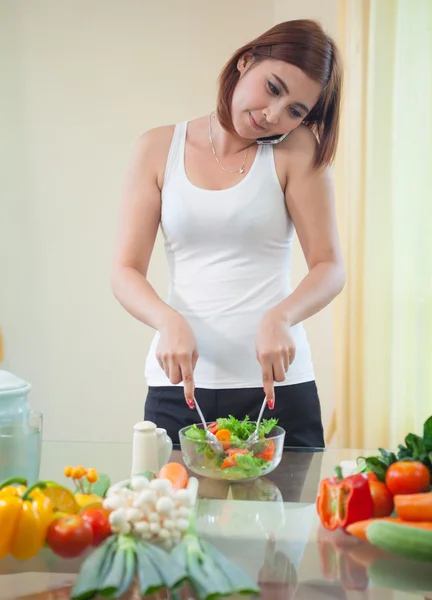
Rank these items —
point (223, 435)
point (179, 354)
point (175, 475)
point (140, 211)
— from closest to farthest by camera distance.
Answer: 1. point (175, 475)
2. point (223, 435)
3. point (179, 354)
4. point (140, 211)

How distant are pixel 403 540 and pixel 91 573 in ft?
1.08

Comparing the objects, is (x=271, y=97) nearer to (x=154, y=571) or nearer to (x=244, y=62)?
(x=244, y=62)

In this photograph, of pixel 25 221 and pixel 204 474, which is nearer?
pixel 204 474

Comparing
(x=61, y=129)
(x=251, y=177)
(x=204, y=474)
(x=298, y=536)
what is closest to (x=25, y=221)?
(x=61, y=129)

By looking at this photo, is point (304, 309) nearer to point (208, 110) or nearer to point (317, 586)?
point (317, 586)

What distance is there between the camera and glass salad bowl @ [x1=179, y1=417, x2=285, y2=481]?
1119 millimetres

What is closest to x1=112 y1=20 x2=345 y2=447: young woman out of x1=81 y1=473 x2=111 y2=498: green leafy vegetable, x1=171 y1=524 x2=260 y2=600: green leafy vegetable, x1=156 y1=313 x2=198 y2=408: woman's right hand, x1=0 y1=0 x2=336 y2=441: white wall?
x1=156 y1=313 x2=198 y2=408: woman's right hand

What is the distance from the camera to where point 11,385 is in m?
1.08

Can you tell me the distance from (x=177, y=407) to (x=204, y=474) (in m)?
0.46

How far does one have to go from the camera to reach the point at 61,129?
130 inches

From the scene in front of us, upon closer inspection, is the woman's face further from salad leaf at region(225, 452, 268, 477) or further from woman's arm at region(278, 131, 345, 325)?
salad leaf at region(225, 452, 268, 477)

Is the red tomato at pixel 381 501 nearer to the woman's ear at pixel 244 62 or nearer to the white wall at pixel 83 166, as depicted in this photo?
the woman's ear at pixel 244 62

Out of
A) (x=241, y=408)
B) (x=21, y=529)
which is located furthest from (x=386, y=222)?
(x=21, y=529)

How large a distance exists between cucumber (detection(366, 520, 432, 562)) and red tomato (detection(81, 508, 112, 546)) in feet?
0.96
